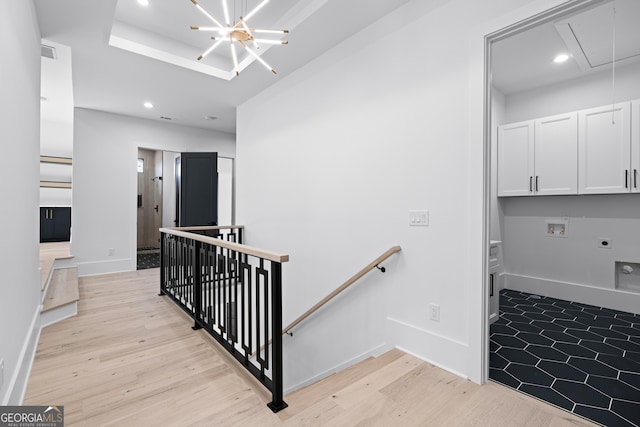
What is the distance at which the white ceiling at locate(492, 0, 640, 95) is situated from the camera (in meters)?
2.74

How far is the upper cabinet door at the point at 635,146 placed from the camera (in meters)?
Result: 3.24

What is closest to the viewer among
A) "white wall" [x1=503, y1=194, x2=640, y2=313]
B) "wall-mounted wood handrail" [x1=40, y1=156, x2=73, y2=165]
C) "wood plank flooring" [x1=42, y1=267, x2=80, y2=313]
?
"wood plank flooring" [x1=42, y1=267, x2=80, y2=313]

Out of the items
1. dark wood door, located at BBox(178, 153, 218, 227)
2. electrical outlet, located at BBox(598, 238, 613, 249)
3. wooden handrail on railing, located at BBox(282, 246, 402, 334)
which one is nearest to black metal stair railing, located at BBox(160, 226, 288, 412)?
wooden handrail on railing, located at BBox(282, 246, 402, 334)

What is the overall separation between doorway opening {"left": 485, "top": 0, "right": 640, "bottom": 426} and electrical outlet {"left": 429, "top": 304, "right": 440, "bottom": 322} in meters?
0.35

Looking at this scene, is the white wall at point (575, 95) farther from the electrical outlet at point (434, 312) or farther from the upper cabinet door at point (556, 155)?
the electrical outlet at point (434, 312)

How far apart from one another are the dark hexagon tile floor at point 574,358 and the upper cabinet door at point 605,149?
1.48 meters

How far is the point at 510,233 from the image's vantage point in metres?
4.55

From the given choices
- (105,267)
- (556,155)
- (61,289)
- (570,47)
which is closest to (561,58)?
(570,47)

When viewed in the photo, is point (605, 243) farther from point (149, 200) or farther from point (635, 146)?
point (149, 200)

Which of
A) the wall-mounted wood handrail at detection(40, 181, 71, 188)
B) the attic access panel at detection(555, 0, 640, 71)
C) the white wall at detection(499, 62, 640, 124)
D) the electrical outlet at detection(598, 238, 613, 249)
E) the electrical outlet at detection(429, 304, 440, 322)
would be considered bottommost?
the electrical outlet at detection(429, 304, 440, 322)

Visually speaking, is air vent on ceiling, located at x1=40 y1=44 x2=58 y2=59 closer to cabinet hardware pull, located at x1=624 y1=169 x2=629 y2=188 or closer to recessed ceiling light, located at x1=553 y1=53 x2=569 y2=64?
recessed ceiling light, located at x1=553 y1=53 x2=569 y2=64

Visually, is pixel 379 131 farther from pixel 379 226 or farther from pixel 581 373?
pixel 581 373

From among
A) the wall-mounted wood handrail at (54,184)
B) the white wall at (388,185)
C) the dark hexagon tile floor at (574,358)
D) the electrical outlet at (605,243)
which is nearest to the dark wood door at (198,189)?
the white wall at (388,185)

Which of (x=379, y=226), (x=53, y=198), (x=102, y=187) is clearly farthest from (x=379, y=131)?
(x=53, y=198)
